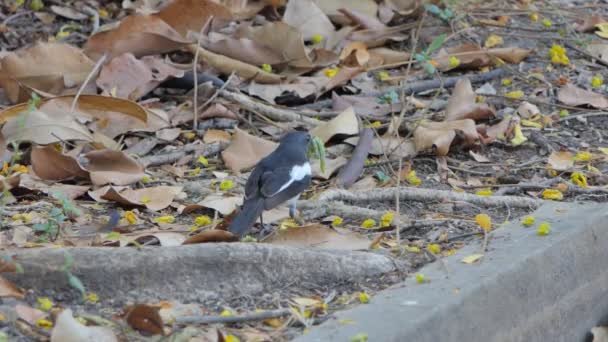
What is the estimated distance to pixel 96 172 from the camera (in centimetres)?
500

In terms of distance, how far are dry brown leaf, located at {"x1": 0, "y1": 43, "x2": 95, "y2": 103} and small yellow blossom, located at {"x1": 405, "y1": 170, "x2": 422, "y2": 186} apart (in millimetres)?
1957

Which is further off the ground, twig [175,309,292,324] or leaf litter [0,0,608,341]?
twig [175,309,292,324]

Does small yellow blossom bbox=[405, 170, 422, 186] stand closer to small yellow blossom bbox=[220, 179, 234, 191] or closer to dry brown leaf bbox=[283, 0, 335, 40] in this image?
small yellow blossom bbox=[220, 179, 234, 191]

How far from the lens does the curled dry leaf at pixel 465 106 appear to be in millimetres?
5840

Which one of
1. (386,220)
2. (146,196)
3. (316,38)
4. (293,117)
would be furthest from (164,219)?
(316,38)

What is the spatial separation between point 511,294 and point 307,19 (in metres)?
3.40

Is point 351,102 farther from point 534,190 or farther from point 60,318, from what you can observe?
point 60,318

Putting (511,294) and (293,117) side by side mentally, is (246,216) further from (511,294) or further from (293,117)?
(293,117)

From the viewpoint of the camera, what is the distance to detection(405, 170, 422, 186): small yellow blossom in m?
5.17

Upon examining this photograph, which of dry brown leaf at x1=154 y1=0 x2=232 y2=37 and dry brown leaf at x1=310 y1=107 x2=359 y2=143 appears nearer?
dry brown leaf at x1=310 y1=107 x2=359 y2=143

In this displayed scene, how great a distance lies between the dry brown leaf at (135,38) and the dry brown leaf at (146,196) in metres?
1.48

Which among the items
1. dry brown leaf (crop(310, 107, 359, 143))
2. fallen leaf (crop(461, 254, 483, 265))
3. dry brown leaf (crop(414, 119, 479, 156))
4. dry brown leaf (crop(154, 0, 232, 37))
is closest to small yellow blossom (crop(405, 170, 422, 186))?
dry brown leaf (crop(414, 119, 479, 156))

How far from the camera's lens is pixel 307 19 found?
6820mm

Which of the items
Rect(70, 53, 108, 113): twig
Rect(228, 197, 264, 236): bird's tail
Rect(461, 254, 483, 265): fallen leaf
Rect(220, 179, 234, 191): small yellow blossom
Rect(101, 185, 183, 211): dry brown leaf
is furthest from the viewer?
Rect(70, 53, 108, 113): twig
